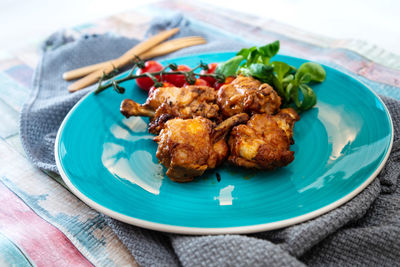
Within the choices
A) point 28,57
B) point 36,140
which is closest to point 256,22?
point 28,57

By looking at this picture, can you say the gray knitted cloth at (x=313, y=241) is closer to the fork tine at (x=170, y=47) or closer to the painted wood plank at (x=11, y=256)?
the painted wood plank at (x=11, y=256)

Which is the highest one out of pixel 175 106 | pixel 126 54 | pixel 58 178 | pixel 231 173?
pixel 175 106

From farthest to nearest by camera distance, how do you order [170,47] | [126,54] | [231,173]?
1. [170,47]
2. [126,54]
3. [231,173]

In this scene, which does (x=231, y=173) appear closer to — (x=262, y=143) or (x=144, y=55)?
(x=262, y=143)

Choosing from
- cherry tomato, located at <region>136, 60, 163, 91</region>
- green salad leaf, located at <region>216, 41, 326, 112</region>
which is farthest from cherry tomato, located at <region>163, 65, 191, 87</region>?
green salad leaf, located at <region>216, 41, 326, 112</region>

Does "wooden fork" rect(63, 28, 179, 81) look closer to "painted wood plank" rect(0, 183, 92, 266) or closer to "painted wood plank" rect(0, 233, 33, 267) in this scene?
"painted wood plank" rect(0, 183, 92, 266)

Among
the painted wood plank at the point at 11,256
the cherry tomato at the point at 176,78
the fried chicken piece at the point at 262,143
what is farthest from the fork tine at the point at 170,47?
the painted wood plank at the point at 11,256

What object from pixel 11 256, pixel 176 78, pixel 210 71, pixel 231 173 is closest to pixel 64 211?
pixel 11 256
